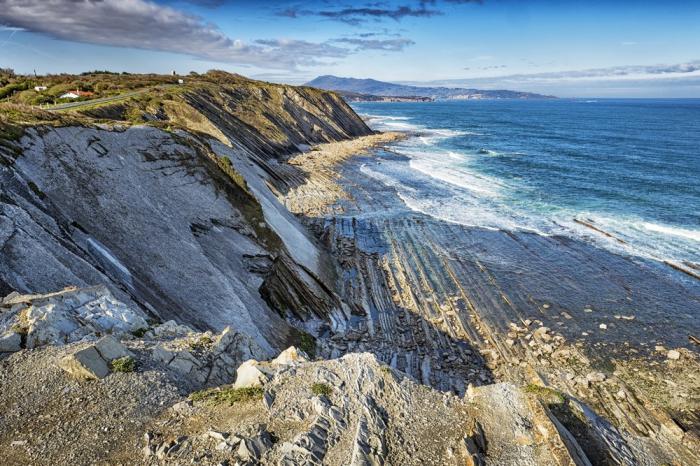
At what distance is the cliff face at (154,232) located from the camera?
14039 millimetres

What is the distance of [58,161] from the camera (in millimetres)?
18938

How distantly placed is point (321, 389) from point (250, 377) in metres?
1.89

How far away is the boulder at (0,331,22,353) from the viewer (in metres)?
10.2

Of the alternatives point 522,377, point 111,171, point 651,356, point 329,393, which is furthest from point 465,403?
point 111,171

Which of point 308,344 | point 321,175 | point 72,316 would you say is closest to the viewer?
point 72,316

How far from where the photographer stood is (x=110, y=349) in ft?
34.6

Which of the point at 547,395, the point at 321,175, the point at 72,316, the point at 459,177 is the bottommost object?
the point at 459,177

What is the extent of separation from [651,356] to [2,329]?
2850 cm

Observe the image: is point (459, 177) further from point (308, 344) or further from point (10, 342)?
point (10, 342)

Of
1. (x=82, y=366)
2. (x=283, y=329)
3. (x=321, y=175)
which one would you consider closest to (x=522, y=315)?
(x=283, y=329)

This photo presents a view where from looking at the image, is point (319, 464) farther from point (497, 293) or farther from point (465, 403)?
point (497, 293)

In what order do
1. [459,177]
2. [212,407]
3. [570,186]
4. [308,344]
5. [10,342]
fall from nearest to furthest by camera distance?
[212,407] → [10,342] → [308,344] → [570,186] → [459,177]

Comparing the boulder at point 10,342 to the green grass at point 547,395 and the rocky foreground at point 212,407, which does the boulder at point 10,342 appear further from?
the green grass at point 547,395

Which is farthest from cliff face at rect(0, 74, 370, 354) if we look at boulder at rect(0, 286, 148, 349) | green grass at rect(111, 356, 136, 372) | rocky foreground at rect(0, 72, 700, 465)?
green grass at rect(111, 356, 136, 372)
